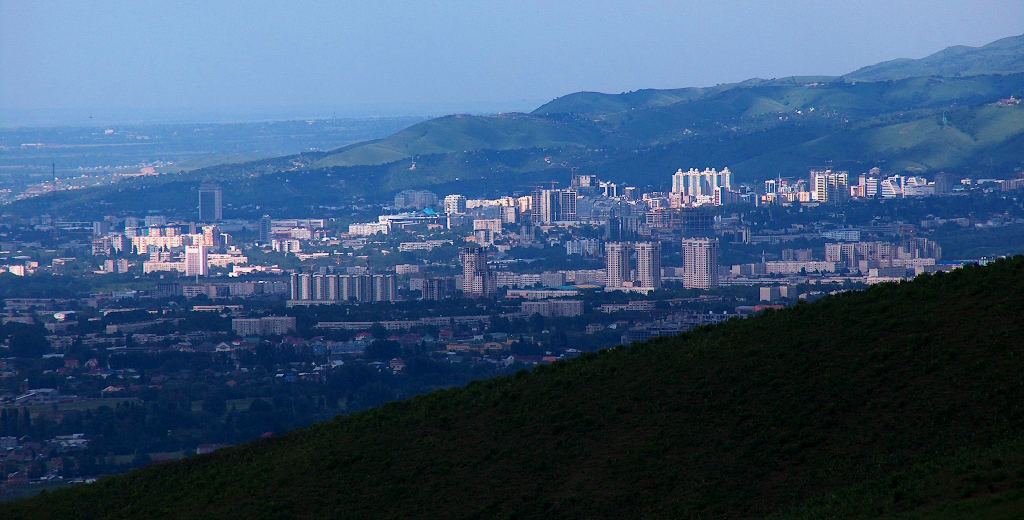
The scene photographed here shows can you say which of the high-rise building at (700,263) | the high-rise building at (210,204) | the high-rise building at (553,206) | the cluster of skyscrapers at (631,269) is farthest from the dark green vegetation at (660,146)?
the cluster of skyscrapers at (631,269)

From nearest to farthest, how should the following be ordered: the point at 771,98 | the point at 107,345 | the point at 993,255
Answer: the point at 107,345
the point at 993,255
the point at 771,98

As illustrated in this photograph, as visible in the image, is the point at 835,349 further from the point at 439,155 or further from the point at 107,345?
the point at 439,155

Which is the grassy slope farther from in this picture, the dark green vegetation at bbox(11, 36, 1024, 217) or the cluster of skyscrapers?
the cluster of skyscrapers

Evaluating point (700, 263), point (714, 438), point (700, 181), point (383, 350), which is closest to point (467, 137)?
point (700, 181)

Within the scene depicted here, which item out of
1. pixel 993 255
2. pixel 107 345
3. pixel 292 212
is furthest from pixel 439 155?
pixel 107 345

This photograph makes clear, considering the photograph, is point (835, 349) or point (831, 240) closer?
point (835, 349)

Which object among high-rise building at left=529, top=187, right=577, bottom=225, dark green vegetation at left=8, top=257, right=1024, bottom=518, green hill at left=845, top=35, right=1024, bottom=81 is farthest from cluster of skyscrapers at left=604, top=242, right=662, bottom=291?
green hill at left=845, top=35, right=1024, bottom=81
